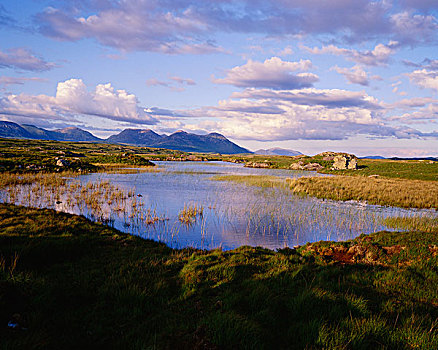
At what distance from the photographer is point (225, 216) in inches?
984

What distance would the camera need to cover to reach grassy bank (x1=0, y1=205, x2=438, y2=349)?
5.65m

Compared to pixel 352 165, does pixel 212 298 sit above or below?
below

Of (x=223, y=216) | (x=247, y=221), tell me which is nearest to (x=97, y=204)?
(x=223, y=216)

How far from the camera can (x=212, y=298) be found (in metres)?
7.71

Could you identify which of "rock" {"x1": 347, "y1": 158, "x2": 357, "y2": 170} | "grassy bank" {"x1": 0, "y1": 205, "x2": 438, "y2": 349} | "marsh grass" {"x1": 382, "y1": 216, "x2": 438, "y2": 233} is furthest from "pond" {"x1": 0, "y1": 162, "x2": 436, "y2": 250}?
"rock" {"x1": 347, "y1": 158, "x2": 357, "y2": 170}

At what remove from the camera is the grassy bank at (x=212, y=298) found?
5652 mm

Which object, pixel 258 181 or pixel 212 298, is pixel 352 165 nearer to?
pixel 258 181

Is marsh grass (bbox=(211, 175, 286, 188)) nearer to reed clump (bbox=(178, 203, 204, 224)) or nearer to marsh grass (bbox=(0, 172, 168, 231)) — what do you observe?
reed clump (bbox=(178, 203, 204, 224))

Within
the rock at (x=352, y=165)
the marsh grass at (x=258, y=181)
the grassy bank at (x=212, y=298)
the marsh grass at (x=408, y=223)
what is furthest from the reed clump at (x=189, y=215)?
the rock at (x=352, y=165)

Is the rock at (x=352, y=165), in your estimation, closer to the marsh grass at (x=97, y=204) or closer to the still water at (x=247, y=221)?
the still water at (x=247, y=221)

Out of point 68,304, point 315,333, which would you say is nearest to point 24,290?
point 68,304

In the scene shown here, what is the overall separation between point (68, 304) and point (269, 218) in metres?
19.7

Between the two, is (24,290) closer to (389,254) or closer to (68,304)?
(68,304)

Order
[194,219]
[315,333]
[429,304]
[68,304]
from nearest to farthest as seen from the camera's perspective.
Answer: [315,333], [68,304], [429,304], [194,219]
